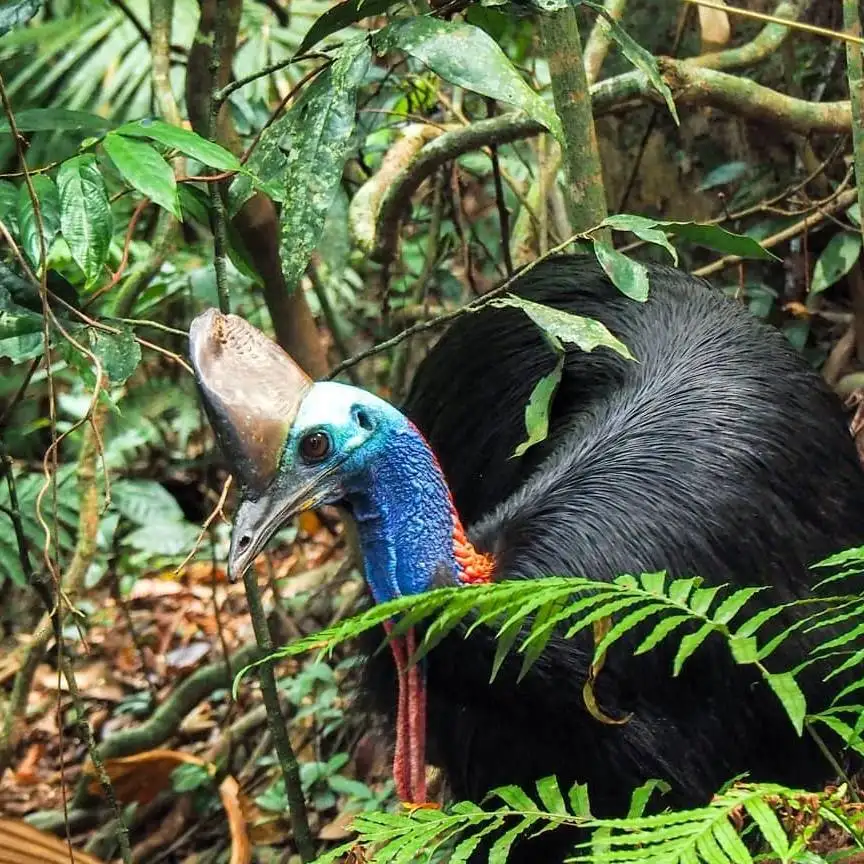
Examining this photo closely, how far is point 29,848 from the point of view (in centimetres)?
220

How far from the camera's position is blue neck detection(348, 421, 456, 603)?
5.28 ft

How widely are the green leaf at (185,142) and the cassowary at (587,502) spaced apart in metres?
0.18

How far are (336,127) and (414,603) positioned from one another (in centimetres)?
58

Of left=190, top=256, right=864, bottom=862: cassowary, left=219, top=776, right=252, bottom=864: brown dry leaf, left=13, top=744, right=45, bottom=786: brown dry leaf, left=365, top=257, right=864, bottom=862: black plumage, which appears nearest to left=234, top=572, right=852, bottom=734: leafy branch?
left=190, top=256, right=864, bottom=862: cassowary

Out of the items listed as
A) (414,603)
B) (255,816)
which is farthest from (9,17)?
(255,816)

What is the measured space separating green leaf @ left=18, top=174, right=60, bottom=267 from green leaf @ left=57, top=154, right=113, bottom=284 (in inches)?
2.0

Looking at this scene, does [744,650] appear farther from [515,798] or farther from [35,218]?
[35,218]

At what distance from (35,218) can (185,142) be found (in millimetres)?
207

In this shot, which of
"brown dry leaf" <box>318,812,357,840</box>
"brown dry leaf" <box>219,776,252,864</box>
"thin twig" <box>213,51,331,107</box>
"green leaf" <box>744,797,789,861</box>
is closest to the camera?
"green leaf" <box>744,797,789,861</box>

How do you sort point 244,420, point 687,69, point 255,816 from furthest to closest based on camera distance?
point 255,816
point 687,69
point 244,420

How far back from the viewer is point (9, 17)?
5.07 feet

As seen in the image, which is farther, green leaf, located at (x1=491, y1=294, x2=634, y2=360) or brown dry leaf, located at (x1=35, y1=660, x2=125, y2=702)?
brown dry leaf, located at (x1=35, y1=660, x2=125, y2=702)

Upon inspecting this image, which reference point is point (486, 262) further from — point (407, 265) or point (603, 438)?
point (603, 438)

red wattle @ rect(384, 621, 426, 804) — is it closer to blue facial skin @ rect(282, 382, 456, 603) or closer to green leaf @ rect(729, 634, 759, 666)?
blue facial skin @ rect(282, 382, 456, 603)
